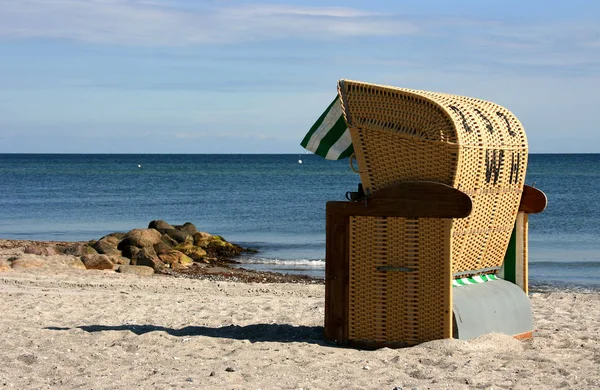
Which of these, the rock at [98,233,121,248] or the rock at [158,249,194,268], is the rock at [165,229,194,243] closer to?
the rock at [98,233,121,248]

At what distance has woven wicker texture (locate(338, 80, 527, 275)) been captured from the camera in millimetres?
7008

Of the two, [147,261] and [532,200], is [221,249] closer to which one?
[147,261]

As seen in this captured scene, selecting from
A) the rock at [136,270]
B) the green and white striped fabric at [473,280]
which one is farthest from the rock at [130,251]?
the green and white striped fabric at [473,280]

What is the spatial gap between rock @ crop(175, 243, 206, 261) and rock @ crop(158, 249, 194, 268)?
110cm

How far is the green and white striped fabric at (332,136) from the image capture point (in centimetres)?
774

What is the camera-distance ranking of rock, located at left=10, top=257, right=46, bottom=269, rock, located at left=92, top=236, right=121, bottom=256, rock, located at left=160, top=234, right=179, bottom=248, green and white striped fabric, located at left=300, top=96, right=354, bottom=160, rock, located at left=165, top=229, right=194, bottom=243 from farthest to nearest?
rock, located at left=165, top=229, right=194, bottom=243, rock, located at left=160, top=234, right=179, bottom=248, rock, located at left=92, top=236, right=121, bottom=256, rock, located at left=10, top=257, right=46, bottom=269, green and white striped fabric, located at left=300, top=96, right=354, bottom=160

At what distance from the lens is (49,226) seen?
29984mm

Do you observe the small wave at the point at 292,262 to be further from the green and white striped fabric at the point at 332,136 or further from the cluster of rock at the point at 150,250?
the green and white striped fabric at the point at 332,136

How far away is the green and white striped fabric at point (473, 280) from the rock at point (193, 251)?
12905mm

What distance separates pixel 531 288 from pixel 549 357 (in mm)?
8954

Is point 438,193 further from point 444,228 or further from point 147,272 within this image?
point 147,272

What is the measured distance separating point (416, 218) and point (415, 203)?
0.14 meters

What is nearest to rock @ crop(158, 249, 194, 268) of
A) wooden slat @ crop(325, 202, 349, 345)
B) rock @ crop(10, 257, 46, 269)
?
rock @ crop(10, 257, 46, 269)

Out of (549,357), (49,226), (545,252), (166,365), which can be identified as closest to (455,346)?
(549,357)
